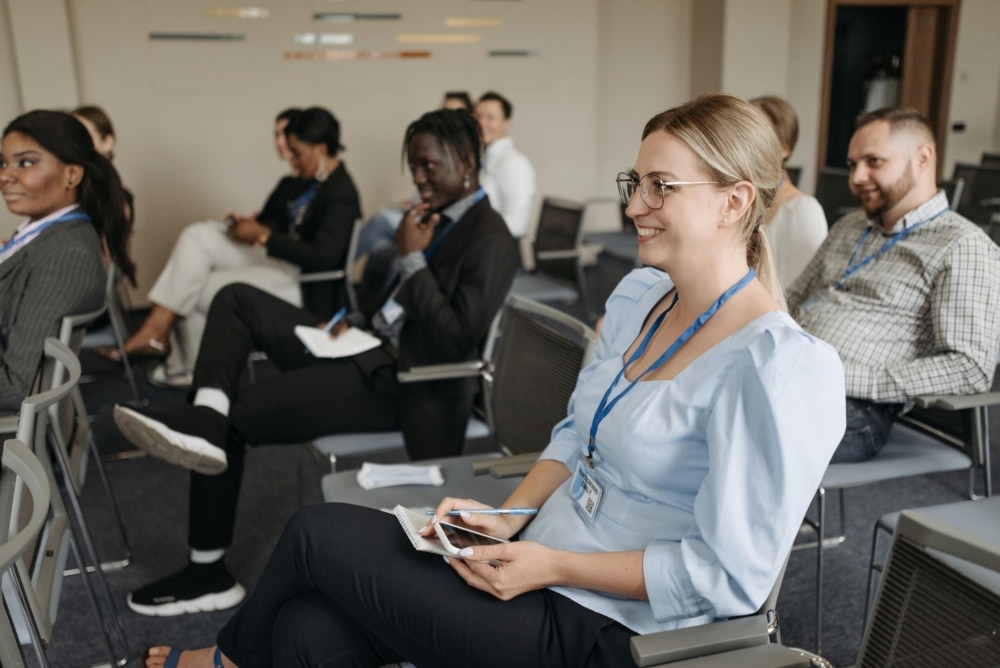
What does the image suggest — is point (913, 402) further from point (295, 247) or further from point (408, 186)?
point (408, 186)

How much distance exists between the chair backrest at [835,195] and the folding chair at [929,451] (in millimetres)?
2679

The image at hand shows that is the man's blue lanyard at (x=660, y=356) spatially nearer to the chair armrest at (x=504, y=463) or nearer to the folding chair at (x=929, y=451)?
the chair armrest at (x=504, y=463)

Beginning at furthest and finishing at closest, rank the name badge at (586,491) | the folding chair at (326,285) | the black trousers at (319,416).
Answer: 1. the folding chair at (326,285)
2. the black trousers at (319,416)
3. the name badge at (586,491)

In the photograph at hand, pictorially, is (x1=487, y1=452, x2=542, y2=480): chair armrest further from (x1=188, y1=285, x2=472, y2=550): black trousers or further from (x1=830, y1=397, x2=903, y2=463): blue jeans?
(x1=830, y1=397, x2=903, y2=463): blue jeans

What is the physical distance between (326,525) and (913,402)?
1.41 m

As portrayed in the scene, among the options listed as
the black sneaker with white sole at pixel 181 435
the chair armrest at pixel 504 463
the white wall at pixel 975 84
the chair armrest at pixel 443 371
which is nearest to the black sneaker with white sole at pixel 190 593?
the black sneaker with white sole at pixel 181 435

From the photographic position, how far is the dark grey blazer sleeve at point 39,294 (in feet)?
7.13

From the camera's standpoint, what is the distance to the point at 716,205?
1.30 meters

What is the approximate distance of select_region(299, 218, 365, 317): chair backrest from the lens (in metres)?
3.93

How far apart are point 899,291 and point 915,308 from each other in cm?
6

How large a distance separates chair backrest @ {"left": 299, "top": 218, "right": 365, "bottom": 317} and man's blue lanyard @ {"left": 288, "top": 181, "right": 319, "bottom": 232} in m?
0.28

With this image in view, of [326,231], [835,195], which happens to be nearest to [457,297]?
[326,231]

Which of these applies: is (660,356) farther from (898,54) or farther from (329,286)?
(898,54)

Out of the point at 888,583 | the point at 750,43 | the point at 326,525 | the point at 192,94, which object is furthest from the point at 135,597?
the point at 750,43
